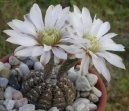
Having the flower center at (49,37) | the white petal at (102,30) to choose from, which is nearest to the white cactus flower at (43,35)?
the flower center at (49,37)

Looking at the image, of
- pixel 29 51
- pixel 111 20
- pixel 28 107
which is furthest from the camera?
pixel 111 20

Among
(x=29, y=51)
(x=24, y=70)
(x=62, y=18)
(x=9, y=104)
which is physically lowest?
(x=9, y=104)

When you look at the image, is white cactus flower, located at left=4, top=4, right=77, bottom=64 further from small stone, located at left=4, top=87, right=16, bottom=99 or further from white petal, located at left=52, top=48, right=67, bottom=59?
small stone, located at left=4, top=87, right=16, bottom=99

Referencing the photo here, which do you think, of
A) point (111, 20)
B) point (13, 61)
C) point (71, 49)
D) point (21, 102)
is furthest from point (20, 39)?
point (111, 20)

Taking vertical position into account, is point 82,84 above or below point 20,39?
Answer: below

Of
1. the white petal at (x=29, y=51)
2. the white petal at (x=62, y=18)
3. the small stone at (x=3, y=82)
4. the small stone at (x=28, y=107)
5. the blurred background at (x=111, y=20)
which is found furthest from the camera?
the blurred background at (x=111, y=20)

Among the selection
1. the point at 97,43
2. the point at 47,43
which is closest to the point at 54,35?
the point at 47,43

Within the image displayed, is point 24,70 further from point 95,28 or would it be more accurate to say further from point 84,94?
point 95,28

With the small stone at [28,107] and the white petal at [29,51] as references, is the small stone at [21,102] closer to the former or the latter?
the small stone at [28,107]
